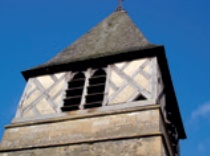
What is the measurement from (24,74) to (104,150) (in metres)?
3.85

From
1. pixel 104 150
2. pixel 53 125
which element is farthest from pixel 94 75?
pixel 104 150

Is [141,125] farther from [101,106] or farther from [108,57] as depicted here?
[108,57]

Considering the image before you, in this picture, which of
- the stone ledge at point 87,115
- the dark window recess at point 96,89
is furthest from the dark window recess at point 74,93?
the stone ledge at point 87,115

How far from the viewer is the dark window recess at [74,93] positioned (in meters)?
8.75

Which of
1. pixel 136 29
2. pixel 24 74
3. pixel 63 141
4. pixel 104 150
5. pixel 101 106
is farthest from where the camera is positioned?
pixel 136 29

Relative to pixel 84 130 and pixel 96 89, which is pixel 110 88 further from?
pixel 84 130

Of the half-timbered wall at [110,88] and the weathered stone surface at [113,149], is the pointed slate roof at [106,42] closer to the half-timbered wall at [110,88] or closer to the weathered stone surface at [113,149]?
the half-timbered wall at [110,88]

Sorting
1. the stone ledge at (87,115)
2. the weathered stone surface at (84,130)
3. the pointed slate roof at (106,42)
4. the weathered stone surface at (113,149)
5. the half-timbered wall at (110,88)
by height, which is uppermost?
the pointed slate roof at (106,42)

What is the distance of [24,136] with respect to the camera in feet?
27.2

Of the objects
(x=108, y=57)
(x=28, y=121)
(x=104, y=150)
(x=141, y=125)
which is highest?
(x=108, y=57)

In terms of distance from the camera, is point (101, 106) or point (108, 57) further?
point (108, 57)

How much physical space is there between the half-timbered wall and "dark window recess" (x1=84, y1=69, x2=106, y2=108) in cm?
9

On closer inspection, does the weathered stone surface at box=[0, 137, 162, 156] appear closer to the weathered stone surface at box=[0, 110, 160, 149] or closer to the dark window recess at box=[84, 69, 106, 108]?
the weathered stone surface at box=[0, 110, 160, 149]

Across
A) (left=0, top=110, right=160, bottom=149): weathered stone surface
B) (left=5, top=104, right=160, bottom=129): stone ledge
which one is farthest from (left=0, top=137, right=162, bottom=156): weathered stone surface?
(left=5, top=104, right=160, bottom=129): stone ledge
